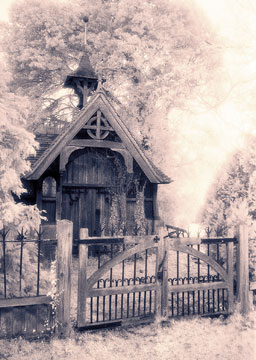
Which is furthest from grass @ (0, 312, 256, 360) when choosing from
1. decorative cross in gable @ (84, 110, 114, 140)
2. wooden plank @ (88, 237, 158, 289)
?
decorative cross in gable @ (84, 110, 114, 140)

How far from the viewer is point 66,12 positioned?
1855 cm

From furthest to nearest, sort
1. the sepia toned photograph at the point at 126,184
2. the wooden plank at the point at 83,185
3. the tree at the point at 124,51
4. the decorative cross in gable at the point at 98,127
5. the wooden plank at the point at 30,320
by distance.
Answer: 1. the tree at the point at 124,51
2. the wooden plank at the point at 83,185
3. the decorative cross in gable at the point at 98,127
4. the sepia toned photograph at the point at 126,184
5. the wooden plank at the point at 30,320

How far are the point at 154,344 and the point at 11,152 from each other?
12.9ft

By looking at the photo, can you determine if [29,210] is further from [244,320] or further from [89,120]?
[89,120]

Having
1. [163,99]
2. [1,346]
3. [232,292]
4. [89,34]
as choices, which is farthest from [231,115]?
[1,346]

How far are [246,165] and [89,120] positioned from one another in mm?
5796

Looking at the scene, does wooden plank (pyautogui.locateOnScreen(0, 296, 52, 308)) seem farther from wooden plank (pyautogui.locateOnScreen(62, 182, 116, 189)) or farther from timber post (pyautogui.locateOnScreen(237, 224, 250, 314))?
wooden plank (pyautogui.locateOnScreen(62, 182, 116, 189))

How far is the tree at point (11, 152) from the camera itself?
16.8ft

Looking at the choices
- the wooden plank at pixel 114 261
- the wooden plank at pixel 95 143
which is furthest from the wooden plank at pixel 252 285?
the wooden plank at pixel 95 143

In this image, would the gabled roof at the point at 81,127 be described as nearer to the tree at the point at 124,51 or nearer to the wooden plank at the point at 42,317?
the wooden plank at the point at 42,317

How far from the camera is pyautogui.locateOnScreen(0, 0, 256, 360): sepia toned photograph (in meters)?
5.27

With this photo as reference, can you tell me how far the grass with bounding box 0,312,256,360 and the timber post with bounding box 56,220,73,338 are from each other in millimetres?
222

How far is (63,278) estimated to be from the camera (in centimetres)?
526

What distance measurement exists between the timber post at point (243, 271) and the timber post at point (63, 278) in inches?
133
